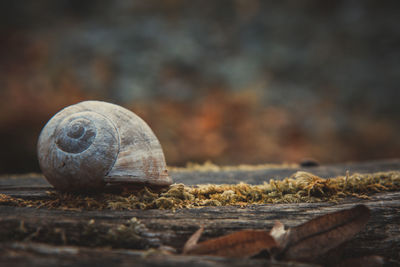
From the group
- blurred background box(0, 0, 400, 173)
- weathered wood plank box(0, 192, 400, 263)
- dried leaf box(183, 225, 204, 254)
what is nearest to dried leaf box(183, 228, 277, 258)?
dried leaf box(183, 225, 204, 254)

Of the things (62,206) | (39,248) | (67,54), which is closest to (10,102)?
(67,54)

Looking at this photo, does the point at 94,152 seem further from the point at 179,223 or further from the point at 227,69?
the point at 227,69

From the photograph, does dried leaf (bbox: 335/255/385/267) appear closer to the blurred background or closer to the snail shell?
the snail shell

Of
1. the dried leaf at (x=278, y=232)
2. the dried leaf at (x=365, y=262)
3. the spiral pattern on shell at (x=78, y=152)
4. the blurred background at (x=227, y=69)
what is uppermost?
the blurred background at (x=227, y=69)

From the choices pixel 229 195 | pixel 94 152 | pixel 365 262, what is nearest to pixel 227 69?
pixel 229 195

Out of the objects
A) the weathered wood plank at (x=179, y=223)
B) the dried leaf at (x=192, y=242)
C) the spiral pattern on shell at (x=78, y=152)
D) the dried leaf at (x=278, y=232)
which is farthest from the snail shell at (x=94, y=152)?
the dried leaf at (x=278, y=232)

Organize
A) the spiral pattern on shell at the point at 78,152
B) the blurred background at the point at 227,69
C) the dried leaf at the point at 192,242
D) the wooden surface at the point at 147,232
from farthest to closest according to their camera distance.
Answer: the blurred background at the point at 227,69 < the spiral pattern on shell at the point at 78,152 < the dried leaf at the point at 192,242 < the wooden surface at the point at 147,232

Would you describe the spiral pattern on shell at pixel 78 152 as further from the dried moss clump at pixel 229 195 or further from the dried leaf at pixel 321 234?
the dried leaf at pixel 321 234

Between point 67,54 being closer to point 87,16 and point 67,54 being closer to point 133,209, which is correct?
point 87,16
